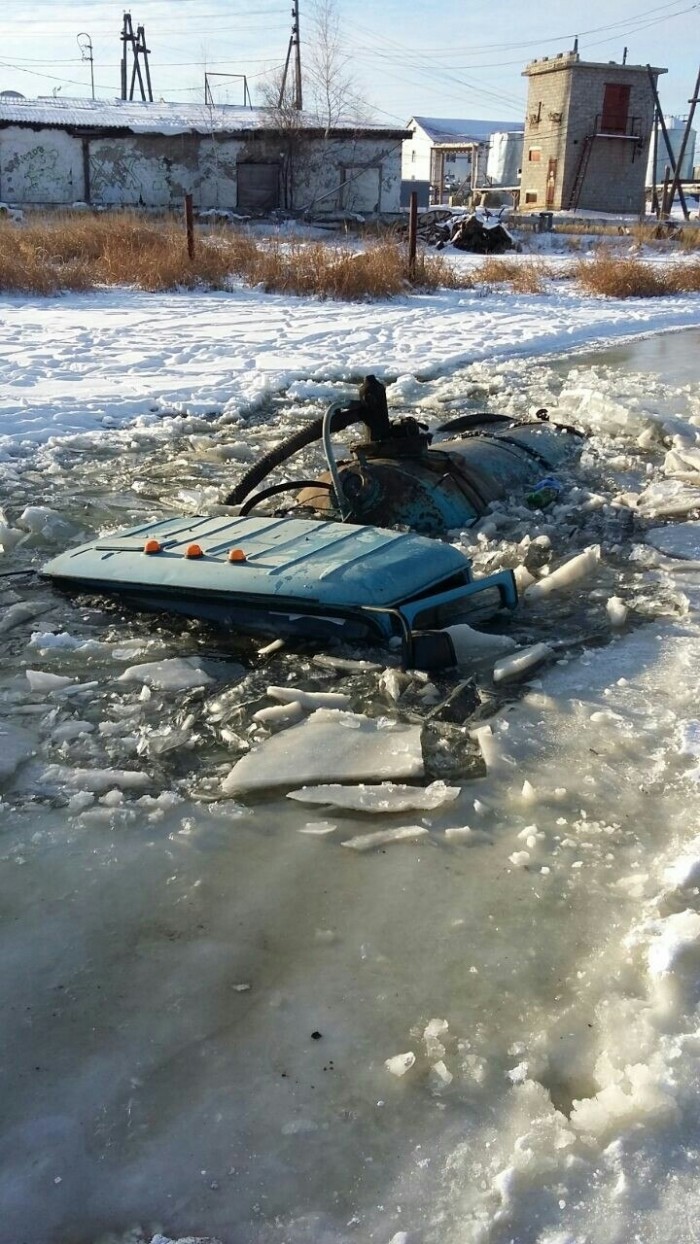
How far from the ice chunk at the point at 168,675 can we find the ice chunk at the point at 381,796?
837 millimetres

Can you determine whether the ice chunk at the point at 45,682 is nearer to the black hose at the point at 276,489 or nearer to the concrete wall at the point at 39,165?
the black hose at the point at 276,489

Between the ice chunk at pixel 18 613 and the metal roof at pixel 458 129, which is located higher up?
the metal roof at pixel 458 129

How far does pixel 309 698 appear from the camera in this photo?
3.45m

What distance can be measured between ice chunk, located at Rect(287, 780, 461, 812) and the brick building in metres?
44.6

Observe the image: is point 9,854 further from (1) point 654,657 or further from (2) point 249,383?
(2) point 249,383

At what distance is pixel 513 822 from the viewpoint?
2779 millimetres

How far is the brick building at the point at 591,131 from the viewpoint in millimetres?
41469

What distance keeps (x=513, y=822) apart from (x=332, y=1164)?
1184mm

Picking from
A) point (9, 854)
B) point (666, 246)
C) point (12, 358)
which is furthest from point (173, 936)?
point (666, 246)

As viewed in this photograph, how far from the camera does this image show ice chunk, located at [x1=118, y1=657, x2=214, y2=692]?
3613 millimetres

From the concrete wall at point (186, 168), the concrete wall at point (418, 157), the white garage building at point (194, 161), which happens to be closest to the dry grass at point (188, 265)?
the white garage building at point (194, 161)

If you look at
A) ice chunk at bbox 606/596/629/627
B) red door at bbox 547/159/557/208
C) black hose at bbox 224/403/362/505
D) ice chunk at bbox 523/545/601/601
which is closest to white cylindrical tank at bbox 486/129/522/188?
red door at bbox 547/159/557/208

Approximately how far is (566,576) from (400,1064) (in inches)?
118

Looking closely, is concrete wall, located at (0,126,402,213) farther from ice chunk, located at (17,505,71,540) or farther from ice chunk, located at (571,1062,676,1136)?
ice chunk, located at (571,1062,676,1136)
